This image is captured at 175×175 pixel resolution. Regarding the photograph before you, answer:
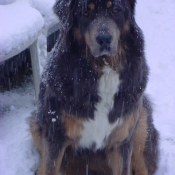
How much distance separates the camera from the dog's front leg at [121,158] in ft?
12.8

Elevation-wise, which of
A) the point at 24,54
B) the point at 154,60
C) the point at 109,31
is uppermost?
the point at 109,31

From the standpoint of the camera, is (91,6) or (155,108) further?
(155,108)

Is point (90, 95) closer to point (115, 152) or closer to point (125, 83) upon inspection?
point (125, 83)

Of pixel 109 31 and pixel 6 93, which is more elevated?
pixel 109 31

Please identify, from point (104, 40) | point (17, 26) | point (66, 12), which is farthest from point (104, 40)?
point (17, 26)

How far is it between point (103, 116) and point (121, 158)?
585mm

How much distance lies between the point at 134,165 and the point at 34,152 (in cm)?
115

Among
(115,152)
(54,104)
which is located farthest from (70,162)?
(54,104)

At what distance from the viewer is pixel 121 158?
3.94m

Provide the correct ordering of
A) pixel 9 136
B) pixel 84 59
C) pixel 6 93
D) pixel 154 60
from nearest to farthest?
pixel 84 59, pixel 9 136, pixel 6 93, pixel 154 60

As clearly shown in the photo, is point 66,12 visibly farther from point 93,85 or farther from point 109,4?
point 93,85

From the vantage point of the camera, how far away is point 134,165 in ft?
14.3

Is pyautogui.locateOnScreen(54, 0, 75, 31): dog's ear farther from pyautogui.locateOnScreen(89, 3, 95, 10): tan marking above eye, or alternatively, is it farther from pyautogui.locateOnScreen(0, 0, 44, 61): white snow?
pyautogui.locateOnScreen(0, 0, 44, 61): white snow

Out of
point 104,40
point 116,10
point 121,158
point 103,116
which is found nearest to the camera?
point 104,40
